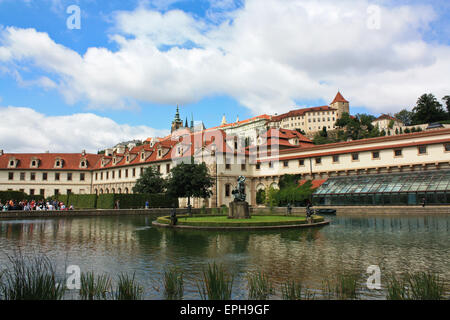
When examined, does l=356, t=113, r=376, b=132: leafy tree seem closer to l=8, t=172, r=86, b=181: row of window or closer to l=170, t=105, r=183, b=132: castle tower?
l=170, t=105, r=183, b=132: castle tower

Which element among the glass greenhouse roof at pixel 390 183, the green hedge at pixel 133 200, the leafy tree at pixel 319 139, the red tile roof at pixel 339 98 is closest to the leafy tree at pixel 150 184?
the green hedge at pixel 133 200

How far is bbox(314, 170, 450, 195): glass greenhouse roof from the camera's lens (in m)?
42.0

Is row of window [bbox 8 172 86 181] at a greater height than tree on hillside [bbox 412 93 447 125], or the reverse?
tree on hillside [bbox 412 93 447 125]

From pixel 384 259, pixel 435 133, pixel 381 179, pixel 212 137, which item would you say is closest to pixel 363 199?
pixel 381 179

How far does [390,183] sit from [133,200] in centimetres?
3602

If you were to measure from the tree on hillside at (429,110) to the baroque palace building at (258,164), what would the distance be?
64.1m

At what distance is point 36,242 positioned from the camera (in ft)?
54.4

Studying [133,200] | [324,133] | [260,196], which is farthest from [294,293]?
[324,133]

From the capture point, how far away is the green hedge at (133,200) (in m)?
49.4

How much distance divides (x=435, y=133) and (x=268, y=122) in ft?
392

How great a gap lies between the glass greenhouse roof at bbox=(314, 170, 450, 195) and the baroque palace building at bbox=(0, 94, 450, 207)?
11cm

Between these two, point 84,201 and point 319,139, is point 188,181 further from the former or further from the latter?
point 319,139

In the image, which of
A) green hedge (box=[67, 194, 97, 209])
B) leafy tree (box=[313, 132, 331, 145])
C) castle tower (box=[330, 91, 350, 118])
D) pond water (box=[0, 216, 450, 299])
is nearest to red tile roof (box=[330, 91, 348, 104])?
castle tower (box=[330, 91, 350, 118])

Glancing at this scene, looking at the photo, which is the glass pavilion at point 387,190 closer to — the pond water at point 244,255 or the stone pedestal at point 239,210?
the stone pedestal at point 239,210
